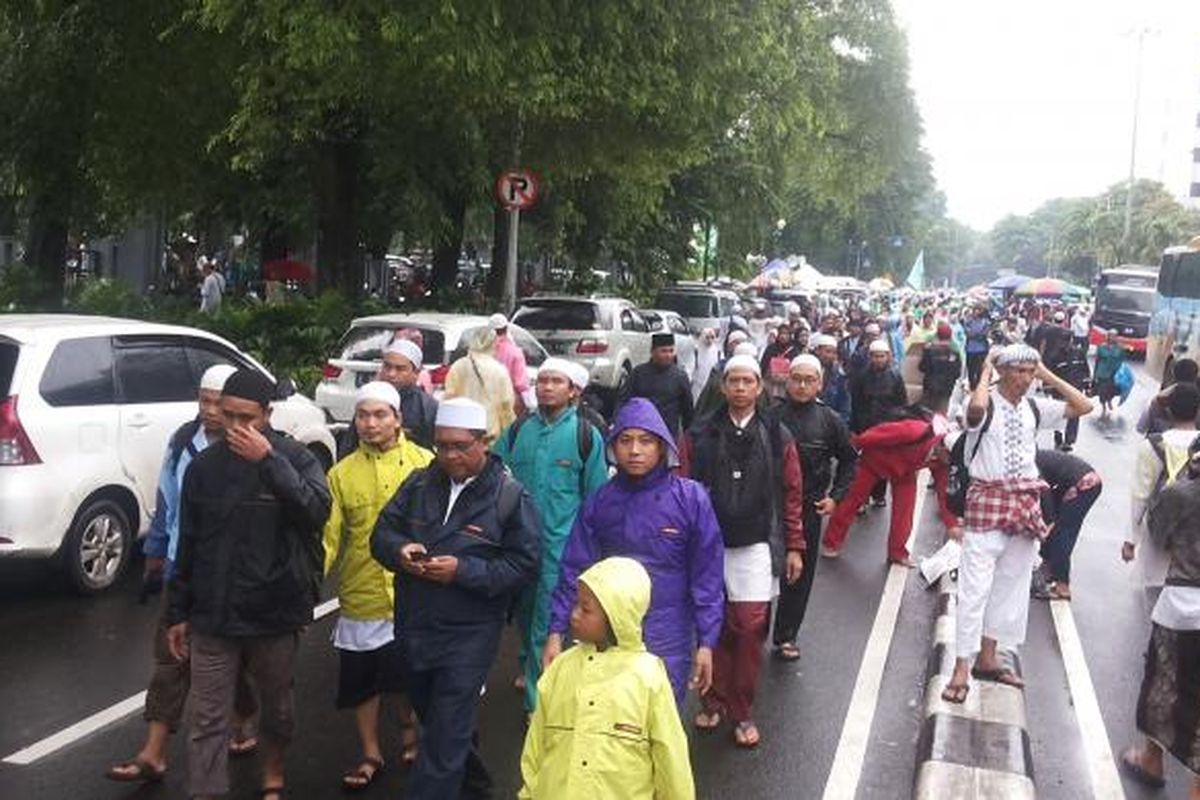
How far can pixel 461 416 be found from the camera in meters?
4.43

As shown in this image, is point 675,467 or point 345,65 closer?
point 675,467

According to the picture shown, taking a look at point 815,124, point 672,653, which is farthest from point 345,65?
point 815,124

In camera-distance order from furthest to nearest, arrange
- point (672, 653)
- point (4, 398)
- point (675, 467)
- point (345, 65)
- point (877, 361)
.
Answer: point (345, 65)
point (877, 361)
point (4, 398)
point (675, 467)
point (672, 653)

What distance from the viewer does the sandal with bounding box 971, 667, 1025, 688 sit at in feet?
21.6

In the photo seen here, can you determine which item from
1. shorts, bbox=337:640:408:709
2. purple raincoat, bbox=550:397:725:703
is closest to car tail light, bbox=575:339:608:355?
shorts, bbox=337:640:408:709

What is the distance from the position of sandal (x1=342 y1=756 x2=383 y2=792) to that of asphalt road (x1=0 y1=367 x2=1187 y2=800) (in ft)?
0.18

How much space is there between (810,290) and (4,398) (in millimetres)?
38155

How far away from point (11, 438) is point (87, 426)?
1.72 feet

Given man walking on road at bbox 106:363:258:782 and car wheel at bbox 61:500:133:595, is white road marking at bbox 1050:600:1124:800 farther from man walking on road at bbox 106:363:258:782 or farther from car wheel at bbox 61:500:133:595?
car wheel at bbox 61:500:133:595

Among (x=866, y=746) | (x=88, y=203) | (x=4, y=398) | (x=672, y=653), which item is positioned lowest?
(x=866, y=746)

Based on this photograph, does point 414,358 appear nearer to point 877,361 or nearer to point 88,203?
point 877,361

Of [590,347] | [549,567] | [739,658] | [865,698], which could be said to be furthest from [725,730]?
[590,347]

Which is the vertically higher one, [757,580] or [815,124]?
[815,124]

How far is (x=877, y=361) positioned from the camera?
10906 mm
